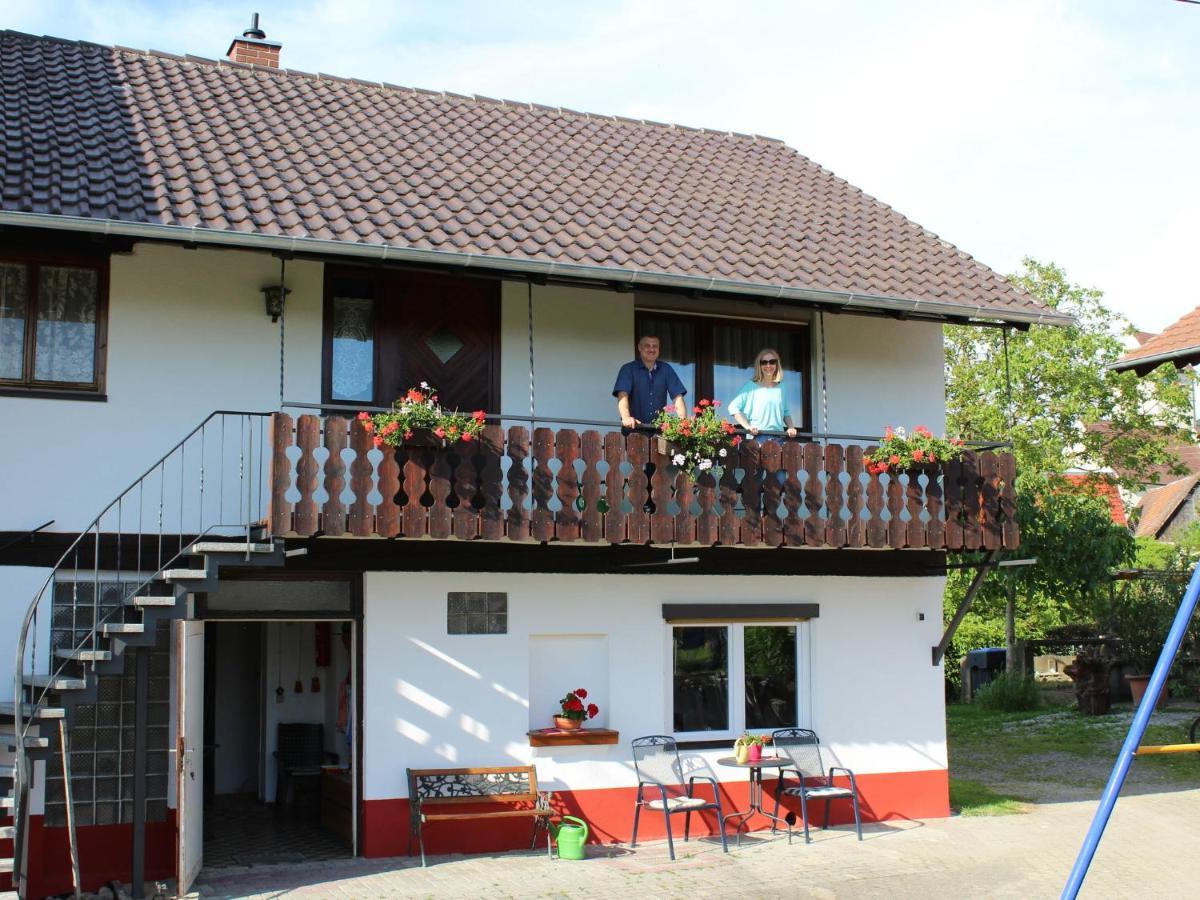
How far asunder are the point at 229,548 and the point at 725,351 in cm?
581

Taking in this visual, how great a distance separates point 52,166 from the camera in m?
11.6

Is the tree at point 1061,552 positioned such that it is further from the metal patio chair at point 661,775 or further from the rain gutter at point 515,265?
the metal patio chair at point 661,775

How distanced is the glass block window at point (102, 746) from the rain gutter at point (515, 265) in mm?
2866

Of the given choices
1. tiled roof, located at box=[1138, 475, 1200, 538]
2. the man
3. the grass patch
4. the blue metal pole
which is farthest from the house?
tiled roof, located at box=[1138, 475, 1200, 538]

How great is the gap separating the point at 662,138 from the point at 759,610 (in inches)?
260

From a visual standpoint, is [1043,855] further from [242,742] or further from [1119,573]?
[1119,573]

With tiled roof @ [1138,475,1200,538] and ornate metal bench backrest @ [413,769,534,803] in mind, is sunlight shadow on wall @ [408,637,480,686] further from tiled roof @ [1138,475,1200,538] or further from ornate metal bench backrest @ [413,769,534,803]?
tiled roof @ [1138,475,1200,538]

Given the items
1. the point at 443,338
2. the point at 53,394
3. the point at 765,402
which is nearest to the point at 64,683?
the point at 53,394

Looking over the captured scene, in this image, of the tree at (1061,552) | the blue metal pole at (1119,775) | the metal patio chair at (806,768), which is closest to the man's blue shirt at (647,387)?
the metal patio chair at (806,768)

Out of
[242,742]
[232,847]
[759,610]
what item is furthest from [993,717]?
[232,847]

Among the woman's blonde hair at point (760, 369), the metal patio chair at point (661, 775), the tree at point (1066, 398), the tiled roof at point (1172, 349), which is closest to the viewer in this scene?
the tiled roof at point (1172, 349)

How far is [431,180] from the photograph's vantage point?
45.0ft

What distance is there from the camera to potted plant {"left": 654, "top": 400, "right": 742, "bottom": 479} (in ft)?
39.2

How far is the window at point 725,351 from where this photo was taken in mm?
13883
